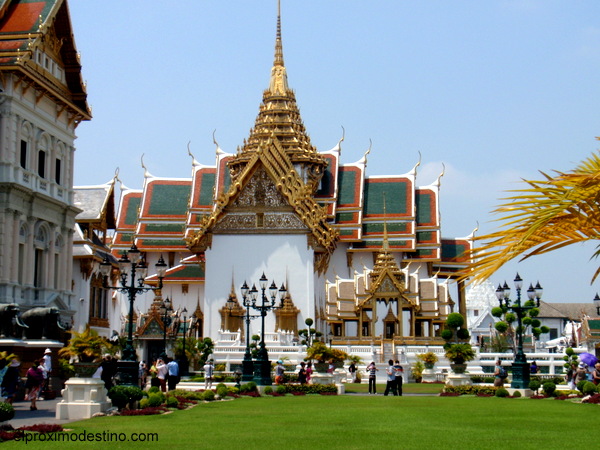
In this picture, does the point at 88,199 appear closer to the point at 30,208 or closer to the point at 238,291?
the point at 238,291

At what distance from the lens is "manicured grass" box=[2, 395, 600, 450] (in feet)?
39.6

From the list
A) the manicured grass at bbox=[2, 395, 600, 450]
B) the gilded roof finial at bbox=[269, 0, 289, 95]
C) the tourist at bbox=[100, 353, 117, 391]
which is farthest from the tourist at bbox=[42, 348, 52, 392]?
the gilded roof finial at bbox=[269, 0, 289, 95]

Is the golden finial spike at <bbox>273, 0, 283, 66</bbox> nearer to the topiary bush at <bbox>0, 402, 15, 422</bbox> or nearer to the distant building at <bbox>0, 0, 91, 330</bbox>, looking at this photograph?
the distant building at <bbox>0, 0, 91, 330</bbox>

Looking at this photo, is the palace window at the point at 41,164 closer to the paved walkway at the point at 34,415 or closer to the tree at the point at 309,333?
the paved walkway at the point at 34,415

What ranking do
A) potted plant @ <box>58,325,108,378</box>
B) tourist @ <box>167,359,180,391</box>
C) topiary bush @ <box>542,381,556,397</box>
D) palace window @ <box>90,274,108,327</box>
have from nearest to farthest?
potted plant @ <box>58,325,108,378</box>, topiary bush @ <box>542,381,556,397</box>, tourist @ <box>167,359,180,391</box>, palace window @ <box>90,274,108,327</box>

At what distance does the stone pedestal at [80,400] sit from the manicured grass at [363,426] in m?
0.56

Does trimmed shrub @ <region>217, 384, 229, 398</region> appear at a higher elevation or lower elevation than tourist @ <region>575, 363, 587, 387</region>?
lower

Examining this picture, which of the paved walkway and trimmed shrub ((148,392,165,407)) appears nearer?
the paved walkway

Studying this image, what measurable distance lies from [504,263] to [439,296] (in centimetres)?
4613

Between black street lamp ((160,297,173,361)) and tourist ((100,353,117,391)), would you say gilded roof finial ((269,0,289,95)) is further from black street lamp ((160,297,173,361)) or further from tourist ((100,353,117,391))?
tourist ((100,353,117,391))

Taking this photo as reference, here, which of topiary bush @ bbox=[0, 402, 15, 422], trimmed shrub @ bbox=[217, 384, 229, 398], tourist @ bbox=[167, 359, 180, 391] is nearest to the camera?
topiary bush @ bbox=[0, 402, 15, 422]

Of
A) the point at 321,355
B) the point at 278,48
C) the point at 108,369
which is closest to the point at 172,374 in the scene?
the point at 108,369

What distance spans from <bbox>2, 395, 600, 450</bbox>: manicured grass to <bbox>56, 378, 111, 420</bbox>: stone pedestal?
1.83 ft

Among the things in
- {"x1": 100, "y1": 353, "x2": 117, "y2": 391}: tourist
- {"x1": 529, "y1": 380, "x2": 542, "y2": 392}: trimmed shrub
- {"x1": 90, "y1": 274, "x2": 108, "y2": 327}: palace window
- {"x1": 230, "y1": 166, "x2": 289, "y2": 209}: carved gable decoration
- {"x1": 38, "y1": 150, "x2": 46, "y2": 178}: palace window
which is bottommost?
{"x1": 529, "y1": 380, "x2": 542, "y2": 392}: trimmed shrub
